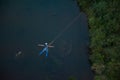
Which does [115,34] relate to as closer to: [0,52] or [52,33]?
[52,33]

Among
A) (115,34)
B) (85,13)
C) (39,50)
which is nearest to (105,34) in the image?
(115,34)

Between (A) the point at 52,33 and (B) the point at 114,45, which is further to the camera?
(A) the point at 52,33

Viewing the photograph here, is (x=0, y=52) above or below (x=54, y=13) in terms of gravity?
below

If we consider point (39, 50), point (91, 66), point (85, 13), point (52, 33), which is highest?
point (85, 13)
